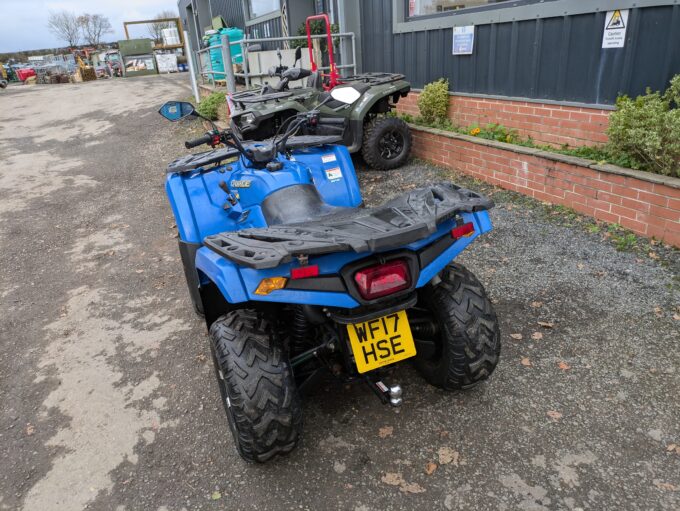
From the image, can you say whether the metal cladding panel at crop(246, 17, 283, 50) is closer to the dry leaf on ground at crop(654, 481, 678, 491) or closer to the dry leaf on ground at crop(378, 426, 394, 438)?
the dry leaf on ground at crop(378, 426, 394, 438)

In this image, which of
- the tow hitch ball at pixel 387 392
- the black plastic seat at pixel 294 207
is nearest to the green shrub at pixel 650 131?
the black plastic seat at pixel 294 207

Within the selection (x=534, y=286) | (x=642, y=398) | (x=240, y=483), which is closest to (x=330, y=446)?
(x=240, y=483)

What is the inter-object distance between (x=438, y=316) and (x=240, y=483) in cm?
125

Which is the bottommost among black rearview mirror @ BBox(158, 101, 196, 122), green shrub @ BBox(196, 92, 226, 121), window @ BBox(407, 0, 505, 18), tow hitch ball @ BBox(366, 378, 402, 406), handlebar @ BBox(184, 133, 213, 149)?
tow hitch ball @ BBox(366, 378, 402, 406)

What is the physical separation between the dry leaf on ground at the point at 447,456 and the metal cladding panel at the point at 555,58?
4.21m

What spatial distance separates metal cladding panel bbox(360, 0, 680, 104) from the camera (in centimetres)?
468

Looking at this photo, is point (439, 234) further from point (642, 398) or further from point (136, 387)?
point (136, 387)

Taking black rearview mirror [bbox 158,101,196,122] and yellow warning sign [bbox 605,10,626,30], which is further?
yellow warning sign [bbox 605,10,626,30]

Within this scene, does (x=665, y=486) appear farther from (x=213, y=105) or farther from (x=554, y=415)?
(x=213, y=105)

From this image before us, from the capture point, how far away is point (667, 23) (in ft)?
14.8

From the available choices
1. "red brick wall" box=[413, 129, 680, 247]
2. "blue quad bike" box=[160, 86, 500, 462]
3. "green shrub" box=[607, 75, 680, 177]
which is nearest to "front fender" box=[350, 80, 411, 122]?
"red brick wall" box=[413, 129, 680, 247]

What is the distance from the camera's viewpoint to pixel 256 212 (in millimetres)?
2811

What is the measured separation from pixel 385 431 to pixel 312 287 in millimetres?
1023

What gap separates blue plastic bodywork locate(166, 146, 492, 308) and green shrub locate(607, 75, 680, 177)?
268cm
